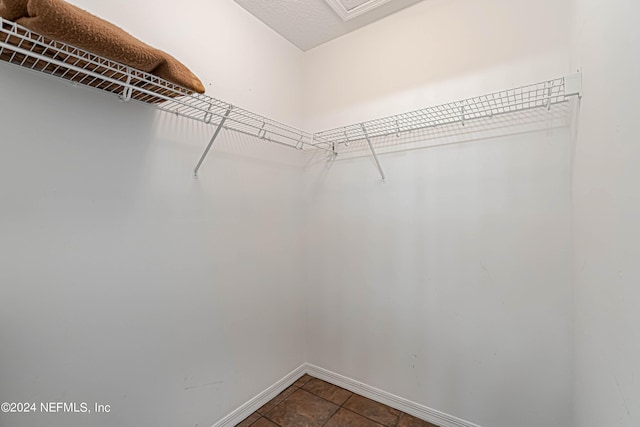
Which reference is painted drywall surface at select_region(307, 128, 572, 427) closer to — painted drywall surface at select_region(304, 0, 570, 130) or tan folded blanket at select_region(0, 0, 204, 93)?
painted drywall surface at select_region(304, 0, 570, 130)

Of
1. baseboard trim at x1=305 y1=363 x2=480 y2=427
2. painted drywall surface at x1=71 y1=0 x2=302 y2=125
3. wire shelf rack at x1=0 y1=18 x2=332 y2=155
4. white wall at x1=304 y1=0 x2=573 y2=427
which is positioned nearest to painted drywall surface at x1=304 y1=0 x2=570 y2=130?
white wall at x1=304 y1=0 x2=573 y2=427

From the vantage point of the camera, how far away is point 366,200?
192 cm

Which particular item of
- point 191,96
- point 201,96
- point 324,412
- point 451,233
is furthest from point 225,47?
point 324,412

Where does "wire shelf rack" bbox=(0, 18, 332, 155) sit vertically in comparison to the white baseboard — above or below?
above

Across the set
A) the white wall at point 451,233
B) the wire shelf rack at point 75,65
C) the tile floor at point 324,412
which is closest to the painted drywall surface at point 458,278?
the white wall at point 451,233

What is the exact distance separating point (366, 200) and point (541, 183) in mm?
962

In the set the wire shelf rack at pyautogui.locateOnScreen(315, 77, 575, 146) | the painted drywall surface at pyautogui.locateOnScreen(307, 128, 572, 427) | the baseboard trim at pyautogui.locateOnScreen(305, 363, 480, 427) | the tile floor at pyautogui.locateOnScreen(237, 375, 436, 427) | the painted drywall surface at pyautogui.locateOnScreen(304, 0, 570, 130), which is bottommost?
the tile floor at pyautogui.locateOnScreen(237, 375, 436, 427)

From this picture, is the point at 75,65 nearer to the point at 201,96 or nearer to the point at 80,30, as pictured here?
the point at 80,30

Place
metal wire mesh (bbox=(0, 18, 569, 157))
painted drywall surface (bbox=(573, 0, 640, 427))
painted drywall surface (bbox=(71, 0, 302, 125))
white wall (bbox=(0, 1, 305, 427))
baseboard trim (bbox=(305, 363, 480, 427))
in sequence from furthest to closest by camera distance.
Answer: baseboard trim (bbox=(305, 363, 480, 427)) < painted drywall surface (bbox=(71, 0, 302, 125)) < white wall (bbox=(0, 1, 305, 427)) < metal wire mesh (bbox=(0, 18, 569, 157)) < painted drywall surface (bbox=(573, 0, 640, 427))

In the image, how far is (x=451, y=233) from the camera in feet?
5.21

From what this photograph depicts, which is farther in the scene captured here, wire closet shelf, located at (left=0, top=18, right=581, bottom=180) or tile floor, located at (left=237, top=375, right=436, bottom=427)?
tile floor, located at (left=237, top=375, right=436, bottom=427)

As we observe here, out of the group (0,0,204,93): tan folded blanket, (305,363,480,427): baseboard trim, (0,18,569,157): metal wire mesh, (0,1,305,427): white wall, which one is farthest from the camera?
(305,363,480,427): baseboard trim

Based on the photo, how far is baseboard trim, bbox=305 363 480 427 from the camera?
5.20 feet

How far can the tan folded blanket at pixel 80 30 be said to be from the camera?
2.37ft
